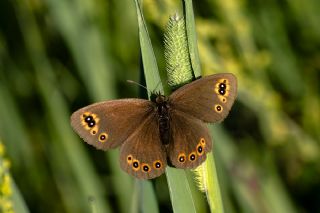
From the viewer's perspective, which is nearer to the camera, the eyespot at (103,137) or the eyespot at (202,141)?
the eyespot at (202,141)

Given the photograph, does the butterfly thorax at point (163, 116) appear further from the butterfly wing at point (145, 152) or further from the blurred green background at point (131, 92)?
the blurred green background at point (131, 92)

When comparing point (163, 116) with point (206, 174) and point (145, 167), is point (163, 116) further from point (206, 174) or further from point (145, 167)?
point (206, 174)

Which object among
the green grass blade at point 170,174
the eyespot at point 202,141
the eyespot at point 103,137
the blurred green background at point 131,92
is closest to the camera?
the green grass blade at point 170,174

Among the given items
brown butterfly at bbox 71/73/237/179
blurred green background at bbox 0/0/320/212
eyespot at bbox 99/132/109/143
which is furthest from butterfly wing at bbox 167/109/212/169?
blurred green background at bbox 0/0/320/212

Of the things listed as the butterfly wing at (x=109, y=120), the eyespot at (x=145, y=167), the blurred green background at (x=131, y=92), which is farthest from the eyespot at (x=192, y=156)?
the blurred green background at (x=131, y=92)

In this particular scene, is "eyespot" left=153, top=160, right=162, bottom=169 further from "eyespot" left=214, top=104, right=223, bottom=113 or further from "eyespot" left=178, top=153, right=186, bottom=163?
"eyespot" left=214, top=104, right=223, bottom=113

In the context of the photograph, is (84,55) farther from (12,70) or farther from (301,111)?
(301,111)

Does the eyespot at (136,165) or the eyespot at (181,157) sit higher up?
the eyespot at (181,157)

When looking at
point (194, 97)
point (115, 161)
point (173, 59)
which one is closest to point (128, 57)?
point (115, 161)
